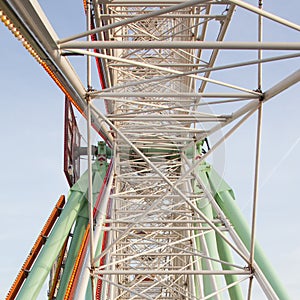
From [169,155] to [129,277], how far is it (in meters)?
4.12

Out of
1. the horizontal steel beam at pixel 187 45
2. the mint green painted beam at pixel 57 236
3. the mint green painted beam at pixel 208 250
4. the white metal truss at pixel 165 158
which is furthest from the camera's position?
the mint green painted beam at pixel 57 236

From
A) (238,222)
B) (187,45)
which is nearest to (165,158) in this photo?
(238,222)

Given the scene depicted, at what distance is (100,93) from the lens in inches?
287

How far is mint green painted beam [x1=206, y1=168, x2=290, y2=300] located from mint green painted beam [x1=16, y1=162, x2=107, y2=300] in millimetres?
3019

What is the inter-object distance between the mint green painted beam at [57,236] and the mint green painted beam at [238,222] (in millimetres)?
3019

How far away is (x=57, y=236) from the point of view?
10602 millimetres

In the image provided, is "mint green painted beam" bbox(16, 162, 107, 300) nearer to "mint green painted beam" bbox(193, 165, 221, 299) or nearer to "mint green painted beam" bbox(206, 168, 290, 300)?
"mint green painted beam" bbox(193, 165, 221, 299)

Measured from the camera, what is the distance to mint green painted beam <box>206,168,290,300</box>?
29.6 ft

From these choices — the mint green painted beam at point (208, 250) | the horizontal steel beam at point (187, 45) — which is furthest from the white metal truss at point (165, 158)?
Result: the horizontal steel beam at point (187, 45)

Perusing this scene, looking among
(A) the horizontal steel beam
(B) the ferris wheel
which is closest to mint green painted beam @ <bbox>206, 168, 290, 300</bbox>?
(B) the ferris wheel

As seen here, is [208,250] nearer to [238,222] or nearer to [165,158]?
[238,222]

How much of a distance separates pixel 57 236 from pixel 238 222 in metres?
4.12

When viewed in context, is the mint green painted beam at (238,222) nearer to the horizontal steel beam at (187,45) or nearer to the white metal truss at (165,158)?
the white metal truss at (165,158)

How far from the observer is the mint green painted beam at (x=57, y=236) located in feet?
31.2
